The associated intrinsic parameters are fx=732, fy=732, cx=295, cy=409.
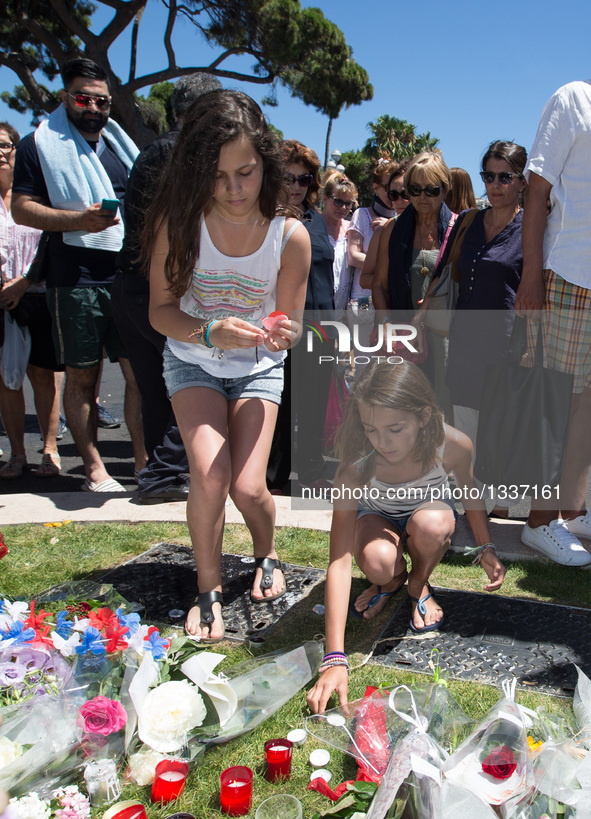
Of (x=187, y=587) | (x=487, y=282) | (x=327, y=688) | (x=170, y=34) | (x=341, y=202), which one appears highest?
(x=170, y=34)

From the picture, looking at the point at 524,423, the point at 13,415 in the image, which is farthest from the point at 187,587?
the point at 13,415

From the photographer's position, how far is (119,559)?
128 inches

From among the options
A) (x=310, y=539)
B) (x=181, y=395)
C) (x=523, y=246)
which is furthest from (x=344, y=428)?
(x=523, y=246)

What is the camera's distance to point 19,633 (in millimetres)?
1953

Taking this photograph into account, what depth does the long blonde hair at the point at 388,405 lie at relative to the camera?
249 cm

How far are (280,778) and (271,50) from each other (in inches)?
868

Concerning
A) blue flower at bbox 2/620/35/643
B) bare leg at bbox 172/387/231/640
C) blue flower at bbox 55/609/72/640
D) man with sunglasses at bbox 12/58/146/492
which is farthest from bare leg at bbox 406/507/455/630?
man with sunglasses at bbox 12/58/146/492

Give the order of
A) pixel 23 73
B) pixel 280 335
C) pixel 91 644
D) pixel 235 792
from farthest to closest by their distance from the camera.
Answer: pixel 23 73 < pixel 280 335 < pixel 91 644 < pixel 235 792

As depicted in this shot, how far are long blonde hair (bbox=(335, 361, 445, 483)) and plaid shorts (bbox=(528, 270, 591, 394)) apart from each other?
82 centimetres

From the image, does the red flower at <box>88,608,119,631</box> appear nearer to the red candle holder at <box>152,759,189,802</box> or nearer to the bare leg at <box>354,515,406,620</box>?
the red candle holder at <box>152,759,189,802</box>

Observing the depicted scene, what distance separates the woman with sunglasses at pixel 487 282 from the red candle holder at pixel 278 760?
1947 mm

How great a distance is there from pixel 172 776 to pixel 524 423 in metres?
1.98

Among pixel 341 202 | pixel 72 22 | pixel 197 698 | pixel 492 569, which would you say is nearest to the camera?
pixel 197 698

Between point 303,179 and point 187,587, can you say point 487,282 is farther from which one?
point 187,587
